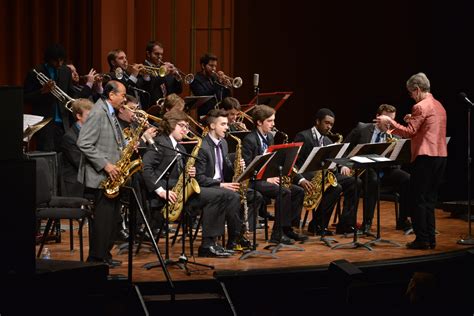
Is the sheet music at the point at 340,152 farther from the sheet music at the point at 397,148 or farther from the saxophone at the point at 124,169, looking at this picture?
the saxophone at the point at 124,169

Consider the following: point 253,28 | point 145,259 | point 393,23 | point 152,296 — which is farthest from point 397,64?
point 152,296

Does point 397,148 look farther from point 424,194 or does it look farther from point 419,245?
point 419,245

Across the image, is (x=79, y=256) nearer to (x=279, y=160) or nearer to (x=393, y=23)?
(x=279, y=160)

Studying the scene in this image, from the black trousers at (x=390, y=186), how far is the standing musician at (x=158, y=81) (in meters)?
2.42

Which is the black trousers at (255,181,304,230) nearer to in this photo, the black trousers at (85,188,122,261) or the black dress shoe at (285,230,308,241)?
the black dress shoe at (285,230,308,241)

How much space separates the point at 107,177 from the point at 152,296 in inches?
39.0

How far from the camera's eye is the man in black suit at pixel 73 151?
8016 mm

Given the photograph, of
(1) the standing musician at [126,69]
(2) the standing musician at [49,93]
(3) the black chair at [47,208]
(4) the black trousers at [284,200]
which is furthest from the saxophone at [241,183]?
(2) the standing musician at [49,93]

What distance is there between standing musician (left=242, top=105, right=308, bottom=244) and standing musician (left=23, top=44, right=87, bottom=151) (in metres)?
2.21

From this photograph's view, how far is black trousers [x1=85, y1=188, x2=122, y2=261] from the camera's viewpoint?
22.2ft

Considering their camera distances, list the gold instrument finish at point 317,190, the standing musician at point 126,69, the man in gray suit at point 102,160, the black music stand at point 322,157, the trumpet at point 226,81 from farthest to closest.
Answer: the trumpet at point 226,81, the standing musician at point 126,69, the gold instrument finish at point 317,190, the black music stand at point 322,157, the man in gray suit at point 102,160

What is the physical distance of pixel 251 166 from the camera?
7.15m

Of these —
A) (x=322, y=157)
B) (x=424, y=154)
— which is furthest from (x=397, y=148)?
(x=322, y=157)

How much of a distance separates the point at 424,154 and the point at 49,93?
12.9 ft
